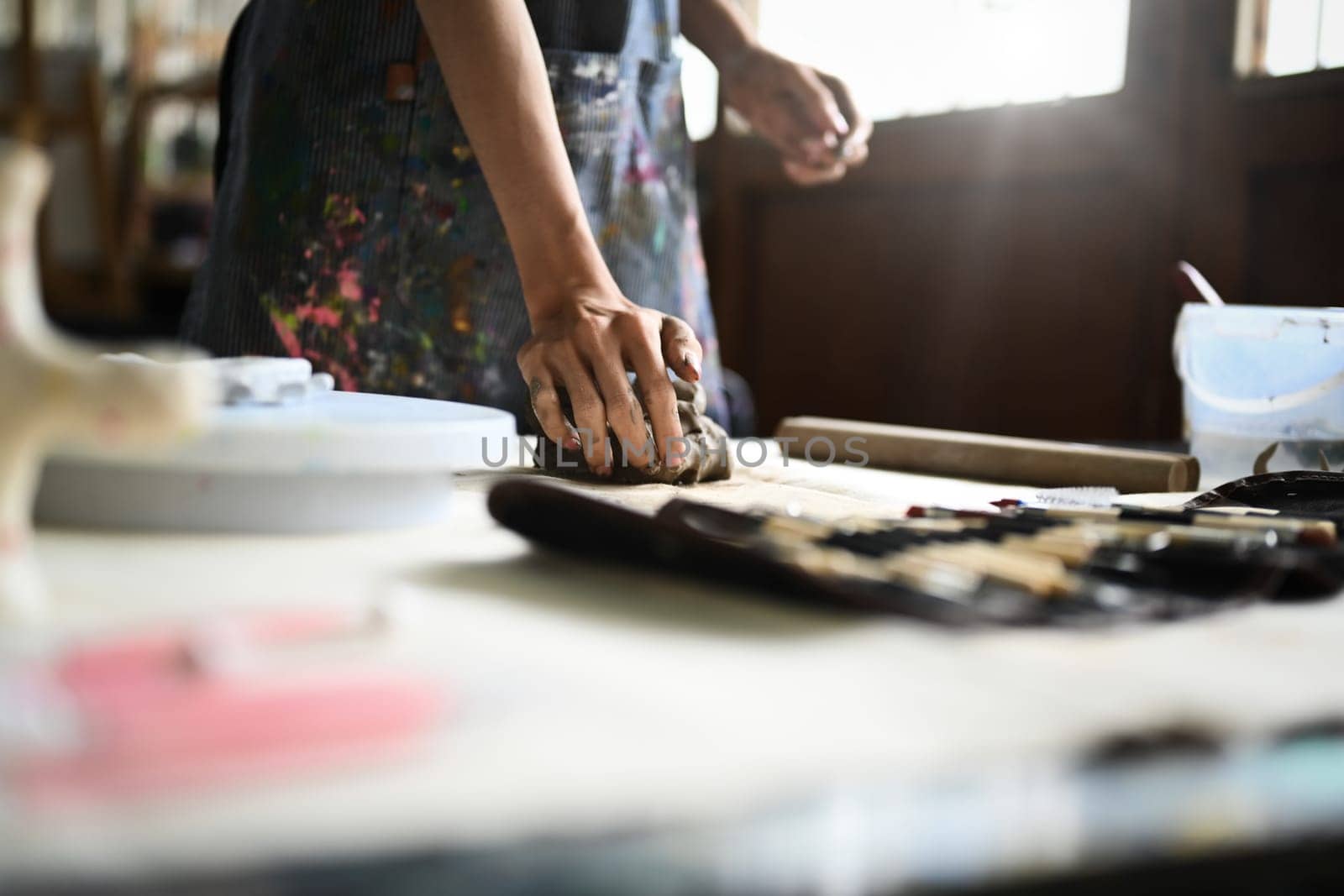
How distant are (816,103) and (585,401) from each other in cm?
65

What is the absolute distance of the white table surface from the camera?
24 centimetres

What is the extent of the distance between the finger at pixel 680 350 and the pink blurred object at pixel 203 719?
0.52 meters

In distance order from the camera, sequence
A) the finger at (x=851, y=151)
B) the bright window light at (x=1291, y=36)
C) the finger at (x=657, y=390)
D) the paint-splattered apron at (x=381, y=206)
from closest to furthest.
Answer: the finger at (x=657, y=390) → the paint-splattered apron at (x=381, y=206) → the finger at (x=851, y=151) → the bright window light at (x=1291, y=36)

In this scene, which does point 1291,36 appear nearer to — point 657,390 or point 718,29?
point 718,29

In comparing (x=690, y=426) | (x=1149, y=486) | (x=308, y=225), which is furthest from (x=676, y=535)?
(x=308, y=225)

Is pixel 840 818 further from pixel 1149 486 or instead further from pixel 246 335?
pixel 246 335

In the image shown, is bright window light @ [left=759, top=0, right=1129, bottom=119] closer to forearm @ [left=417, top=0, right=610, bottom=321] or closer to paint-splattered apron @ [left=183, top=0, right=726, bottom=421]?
paint-splattered apron @ [left=183, top=0, right=726, bottom=421]

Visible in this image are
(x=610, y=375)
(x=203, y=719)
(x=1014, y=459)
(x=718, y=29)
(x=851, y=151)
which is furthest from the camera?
(x=718, y=29)

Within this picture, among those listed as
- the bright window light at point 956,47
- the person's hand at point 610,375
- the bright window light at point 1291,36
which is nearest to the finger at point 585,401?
the person's hand at point 610,375

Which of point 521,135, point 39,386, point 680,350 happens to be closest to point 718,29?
point 521,135

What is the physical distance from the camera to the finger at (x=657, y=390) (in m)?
0.80

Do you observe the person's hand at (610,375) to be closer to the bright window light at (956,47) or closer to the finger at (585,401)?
the finger at (585,401)

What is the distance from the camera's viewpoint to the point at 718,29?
142 cm

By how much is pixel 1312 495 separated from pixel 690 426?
0.40 m
